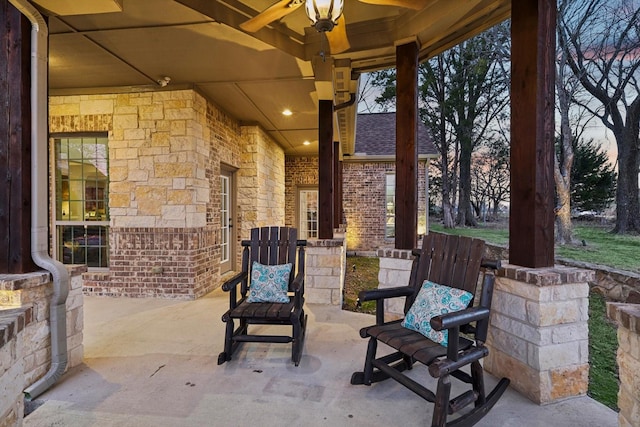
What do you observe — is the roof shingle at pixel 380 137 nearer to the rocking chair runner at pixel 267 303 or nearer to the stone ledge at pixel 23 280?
the rocking chair runner at pixel 267 303

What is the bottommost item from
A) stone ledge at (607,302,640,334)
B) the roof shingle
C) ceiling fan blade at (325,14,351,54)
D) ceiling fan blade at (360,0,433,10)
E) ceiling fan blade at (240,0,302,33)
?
stone ledge at (607,302,640,334)

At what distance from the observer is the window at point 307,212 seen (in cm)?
943

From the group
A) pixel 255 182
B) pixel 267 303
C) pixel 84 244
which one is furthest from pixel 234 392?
pixel 255 182

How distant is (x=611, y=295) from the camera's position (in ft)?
17.2

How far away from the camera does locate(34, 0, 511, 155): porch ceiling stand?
2697 millimetres

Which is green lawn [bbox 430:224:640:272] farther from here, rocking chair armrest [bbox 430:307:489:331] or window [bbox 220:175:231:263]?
window [bbox 220:175:231:263]

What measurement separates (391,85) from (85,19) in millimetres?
14005

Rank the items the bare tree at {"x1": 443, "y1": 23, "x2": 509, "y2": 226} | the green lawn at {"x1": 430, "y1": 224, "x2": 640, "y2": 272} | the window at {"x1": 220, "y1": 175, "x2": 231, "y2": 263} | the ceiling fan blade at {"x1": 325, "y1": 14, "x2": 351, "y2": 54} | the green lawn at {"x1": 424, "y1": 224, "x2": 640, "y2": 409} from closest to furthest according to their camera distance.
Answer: the ceiling fan blade at {"x1": 325, "y1": 14, "x2": 351, "y2": 54}
the green lawn at {"x1": 424, "y1": 224, "x2": 640, "y2": 409}
the window at {"x1": 220, "y1": 175, "x2": 231, "y2": 263}
the green lawn at {"x1": 430, "y1": 224, "x2": 640, "y2": 272}
the bare tree at {"x1": 443, "y1": 23, "x2": 509, "y2": 226}

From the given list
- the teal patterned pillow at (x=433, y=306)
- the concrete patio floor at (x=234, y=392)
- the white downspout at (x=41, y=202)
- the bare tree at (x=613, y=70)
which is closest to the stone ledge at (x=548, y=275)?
the teal patterned pillow at (x=433, y=306)

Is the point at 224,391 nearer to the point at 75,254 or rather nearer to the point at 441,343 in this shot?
the point at 441,343

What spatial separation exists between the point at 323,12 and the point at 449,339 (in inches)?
79.8

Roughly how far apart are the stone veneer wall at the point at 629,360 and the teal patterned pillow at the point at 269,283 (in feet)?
6.95

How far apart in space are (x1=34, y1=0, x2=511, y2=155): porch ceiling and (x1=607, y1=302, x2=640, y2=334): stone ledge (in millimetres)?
2249

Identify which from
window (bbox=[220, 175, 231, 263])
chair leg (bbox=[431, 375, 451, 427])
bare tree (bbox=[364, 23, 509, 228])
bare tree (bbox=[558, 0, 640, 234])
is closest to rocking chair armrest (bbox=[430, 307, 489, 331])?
chair leg (bbox=[431, 375, 451, 427])
